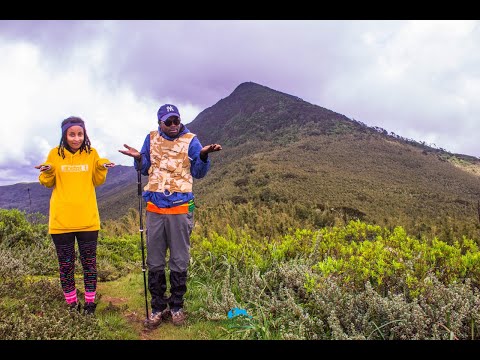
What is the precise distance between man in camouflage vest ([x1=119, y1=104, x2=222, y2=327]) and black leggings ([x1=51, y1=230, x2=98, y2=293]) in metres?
0.61

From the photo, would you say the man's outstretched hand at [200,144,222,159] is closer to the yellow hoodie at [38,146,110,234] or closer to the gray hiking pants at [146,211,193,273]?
the gray hiking pants at [146,211,193,273]

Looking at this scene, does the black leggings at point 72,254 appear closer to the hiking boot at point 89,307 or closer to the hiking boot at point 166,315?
the hiking boot at point 89,307

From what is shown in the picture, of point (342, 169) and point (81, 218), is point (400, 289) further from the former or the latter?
point (342, 169)

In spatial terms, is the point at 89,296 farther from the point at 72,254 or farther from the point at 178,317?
the point at 178,317

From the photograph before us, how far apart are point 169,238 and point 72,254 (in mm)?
1050

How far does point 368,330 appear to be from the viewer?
3.54m

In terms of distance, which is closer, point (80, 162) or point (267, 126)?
point (80, 162)

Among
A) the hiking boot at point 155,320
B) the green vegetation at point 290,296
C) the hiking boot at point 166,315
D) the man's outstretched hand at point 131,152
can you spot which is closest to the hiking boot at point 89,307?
the green vegetation at point 290,296

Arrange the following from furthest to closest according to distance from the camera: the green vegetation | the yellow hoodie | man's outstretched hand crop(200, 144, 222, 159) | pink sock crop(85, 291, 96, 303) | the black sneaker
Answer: pink sock crop(85, 291, 96, 303)
the black sneaker
the yellow hoodie
man's outstretched hand crop(200, 144, 222, 159)
the green vegetation

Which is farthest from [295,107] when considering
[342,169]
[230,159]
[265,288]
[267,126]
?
[265,288]

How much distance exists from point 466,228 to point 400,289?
569 centimetres

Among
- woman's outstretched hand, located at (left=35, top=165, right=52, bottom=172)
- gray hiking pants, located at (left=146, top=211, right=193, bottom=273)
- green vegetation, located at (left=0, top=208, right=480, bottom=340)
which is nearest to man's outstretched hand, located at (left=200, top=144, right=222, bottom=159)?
A: gray hiking pants, located at (left=146, top=211, right=193, bottom=273)

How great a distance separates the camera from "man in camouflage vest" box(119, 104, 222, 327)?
13.0ft

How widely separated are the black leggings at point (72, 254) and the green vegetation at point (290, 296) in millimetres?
342
